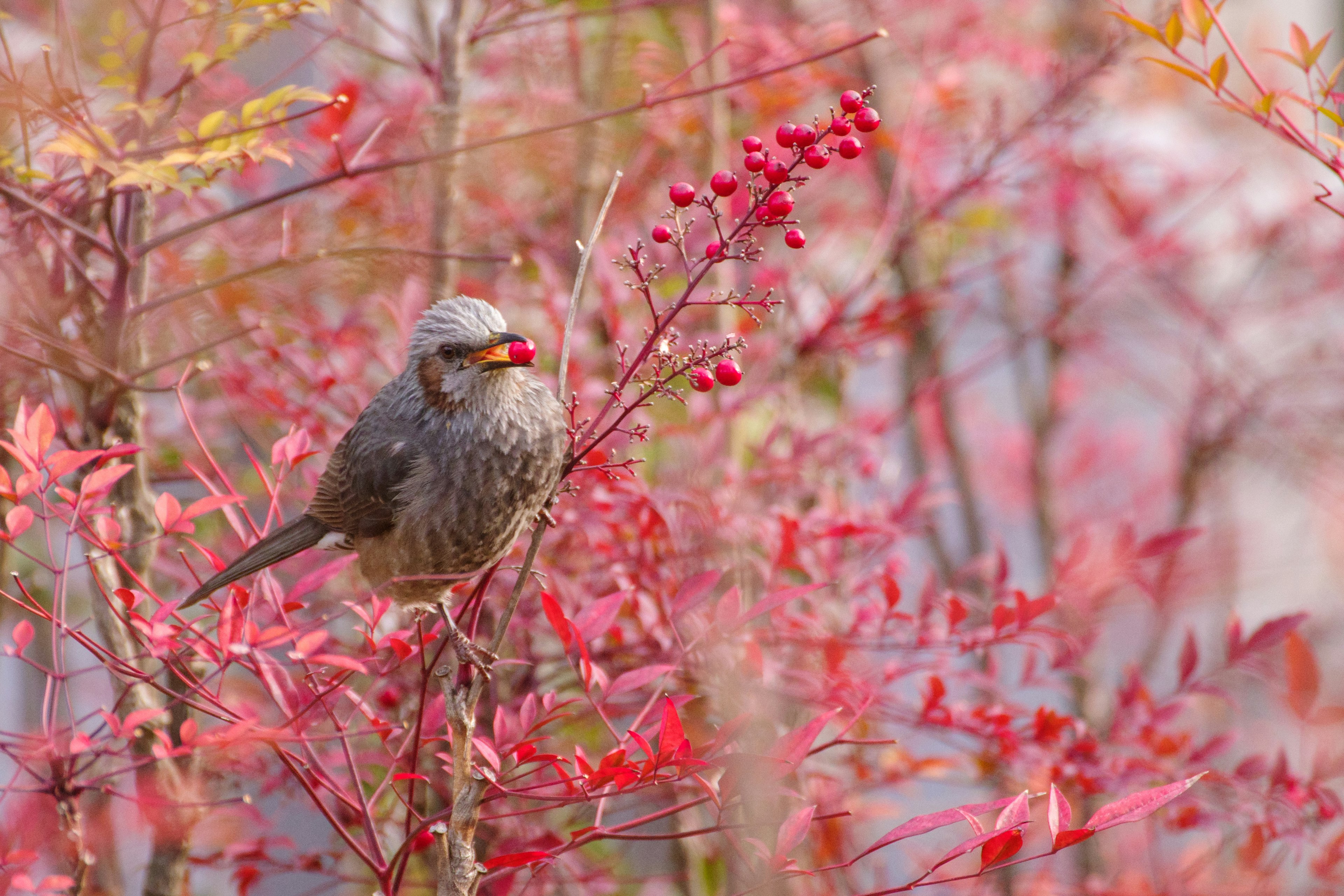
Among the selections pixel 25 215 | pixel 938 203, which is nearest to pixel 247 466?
pixel 25 215

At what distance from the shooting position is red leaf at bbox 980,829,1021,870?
1426 mm

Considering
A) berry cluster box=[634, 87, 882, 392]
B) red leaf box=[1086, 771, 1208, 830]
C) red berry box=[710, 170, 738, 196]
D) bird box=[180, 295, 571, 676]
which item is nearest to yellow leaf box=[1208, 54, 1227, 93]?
berry cluster box=[634, 87, 882, 392]

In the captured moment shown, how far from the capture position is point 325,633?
145 centimetres

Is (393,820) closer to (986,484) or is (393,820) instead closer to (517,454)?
(517,454)

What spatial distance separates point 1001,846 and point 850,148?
37.1 inches

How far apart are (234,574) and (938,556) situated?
9.67 feet

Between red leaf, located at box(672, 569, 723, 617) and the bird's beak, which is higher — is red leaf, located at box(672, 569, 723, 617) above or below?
below

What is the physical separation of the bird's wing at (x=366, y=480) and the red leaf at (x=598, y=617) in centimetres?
74

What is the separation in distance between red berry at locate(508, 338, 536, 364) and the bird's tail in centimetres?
56

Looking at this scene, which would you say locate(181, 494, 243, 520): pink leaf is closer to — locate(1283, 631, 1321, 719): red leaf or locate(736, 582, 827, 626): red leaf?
locate(736, 582, 827, 626): red leaf

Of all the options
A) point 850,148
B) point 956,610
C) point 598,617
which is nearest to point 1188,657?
point 956,610

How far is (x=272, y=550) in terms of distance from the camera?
88.4 inches

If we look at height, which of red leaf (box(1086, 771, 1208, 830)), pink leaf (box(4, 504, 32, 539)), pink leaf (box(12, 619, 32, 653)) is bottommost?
red leaf (box(1086, 771, 1208, 830))

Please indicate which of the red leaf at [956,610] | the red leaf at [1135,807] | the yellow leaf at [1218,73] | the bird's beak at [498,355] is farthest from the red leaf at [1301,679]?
the bird's beak at [498,355]
